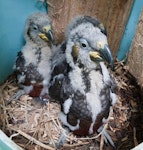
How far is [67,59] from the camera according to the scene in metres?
1.39

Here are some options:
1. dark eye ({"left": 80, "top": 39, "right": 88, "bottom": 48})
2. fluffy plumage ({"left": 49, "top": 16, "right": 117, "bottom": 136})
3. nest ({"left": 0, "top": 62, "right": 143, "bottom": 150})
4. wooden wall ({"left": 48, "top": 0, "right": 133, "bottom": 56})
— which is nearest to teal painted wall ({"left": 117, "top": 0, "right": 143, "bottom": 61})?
wooden wall ({"left": 48, "top": 0, "right": 133, "bottom": 56})

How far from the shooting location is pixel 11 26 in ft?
5.09

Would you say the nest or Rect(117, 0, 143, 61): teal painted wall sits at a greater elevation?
Rect(117, 0, 143, 61): teal painted wall

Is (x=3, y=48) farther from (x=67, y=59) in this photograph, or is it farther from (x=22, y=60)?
(x=67, y=59)

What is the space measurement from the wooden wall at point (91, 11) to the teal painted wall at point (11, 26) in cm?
7

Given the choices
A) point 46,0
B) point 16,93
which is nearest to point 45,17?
point 46,0

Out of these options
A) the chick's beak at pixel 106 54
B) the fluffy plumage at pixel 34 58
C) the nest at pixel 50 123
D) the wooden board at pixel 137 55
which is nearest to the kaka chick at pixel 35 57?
the fluffy plumage at pixel 34 58

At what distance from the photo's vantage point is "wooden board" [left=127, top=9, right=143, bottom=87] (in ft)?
5.33

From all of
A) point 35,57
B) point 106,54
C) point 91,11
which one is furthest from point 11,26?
point 106,54

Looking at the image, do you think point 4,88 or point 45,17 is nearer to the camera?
point 45,17

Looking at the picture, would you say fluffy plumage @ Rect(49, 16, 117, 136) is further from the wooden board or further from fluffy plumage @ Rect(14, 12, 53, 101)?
the wooden board

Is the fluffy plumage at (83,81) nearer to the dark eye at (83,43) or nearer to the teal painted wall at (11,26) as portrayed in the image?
the dark eye at (83,43)

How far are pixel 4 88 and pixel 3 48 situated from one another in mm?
208

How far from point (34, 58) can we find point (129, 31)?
0.49 meters
